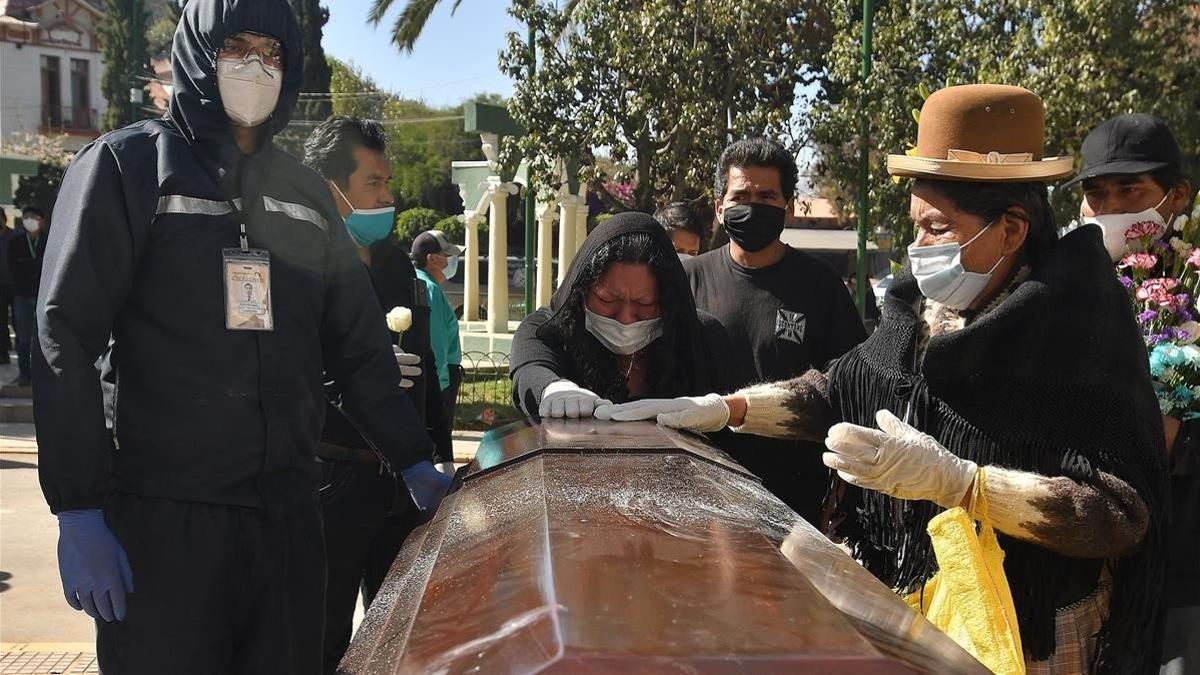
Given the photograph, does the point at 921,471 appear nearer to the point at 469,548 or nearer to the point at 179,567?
the point at 469,548

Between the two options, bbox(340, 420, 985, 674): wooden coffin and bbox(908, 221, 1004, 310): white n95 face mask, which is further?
bbox(908, 221, 1004, 310): white n95 face mask

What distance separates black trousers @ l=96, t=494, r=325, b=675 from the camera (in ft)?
6.49

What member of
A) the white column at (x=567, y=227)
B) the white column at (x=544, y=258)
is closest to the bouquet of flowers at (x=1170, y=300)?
the white column at (x=567, y=227)

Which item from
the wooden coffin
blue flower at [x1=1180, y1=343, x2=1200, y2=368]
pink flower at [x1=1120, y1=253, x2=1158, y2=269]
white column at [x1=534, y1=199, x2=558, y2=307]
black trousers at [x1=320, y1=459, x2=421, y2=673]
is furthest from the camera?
white column at [x1=534, y1=199, x2=558, y2=307]

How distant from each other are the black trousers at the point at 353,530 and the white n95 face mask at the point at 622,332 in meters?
0.74

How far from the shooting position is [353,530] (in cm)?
296

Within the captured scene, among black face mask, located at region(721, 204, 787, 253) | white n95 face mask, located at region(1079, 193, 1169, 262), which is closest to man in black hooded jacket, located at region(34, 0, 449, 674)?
black face mask, located at region(721, 204, 787, 253)

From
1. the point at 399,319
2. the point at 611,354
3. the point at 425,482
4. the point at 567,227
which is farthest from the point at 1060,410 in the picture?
the point at 567,227

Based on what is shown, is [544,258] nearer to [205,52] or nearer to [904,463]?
[205,52]

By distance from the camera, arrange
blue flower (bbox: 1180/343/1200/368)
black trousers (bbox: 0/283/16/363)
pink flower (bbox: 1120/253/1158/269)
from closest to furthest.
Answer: blue flower (bbox: 1180/343/1200/368) → pink flower (bbox: 1120/253/1158/269) → black trousers (bbox: 0/283/16/363)

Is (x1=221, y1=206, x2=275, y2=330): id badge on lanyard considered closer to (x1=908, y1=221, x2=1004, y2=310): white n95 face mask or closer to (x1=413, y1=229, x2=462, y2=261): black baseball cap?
(x1=908, y1=221, x2=1004, y2=310): white n95 face mask

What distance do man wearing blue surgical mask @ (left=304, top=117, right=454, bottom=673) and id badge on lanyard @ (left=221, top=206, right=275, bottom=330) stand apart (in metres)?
0.36

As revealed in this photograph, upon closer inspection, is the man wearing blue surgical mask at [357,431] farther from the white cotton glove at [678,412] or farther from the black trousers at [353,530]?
the white cotton glove at [678,412]

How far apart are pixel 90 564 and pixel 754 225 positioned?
2125mm
